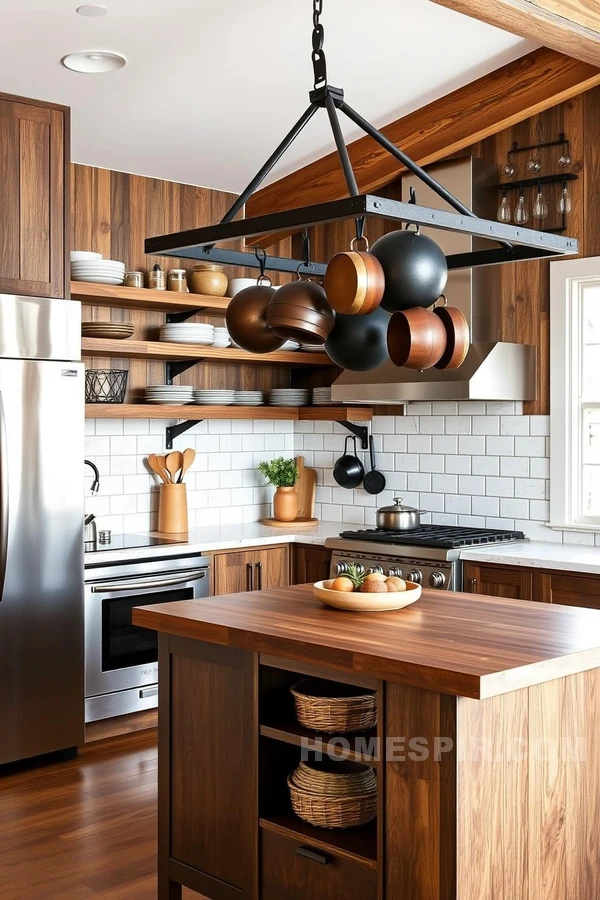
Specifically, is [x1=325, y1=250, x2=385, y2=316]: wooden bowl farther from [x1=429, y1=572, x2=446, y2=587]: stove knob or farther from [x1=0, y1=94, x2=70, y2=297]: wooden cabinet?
[x1=429, y1=572, x2=446, y2=587]: stove knob

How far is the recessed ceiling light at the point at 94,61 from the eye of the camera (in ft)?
14.4

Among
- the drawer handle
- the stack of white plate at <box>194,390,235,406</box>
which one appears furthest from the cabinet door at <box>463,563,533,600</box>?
the drawer handle

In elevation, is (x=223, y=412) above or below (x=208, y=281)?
below

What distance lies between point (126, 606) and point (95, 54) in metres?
2.57

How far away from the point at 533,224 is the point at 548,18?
170 centimetres

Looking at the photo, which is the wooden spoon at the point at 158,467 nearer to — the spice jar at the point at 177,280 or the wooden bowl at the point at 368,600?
the spice jar at the point at 177,280

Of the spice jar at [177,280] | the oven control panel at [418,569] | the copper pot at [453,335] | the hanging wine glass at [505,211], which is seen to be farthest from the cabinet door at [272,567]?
the copper pot at [453,335]

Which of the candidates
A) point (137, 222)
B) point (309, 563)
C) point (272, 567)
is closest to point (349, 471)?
point (309, 563)

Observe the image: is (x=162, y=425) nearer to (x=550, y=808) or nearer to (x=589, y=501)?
(x=589, y=501)

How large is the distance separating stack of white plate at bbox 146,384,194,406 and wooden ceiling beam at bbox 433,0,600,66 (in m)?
2.65

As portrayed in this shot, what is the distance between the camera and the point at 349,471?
6258mm

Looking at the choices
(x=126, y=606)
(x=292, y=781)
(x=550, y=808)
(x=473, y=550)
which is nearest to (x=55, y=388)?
(x=126, y=606)

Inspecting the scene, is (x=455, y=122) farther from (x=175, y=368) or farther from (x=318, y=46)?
(x=318, y=46)

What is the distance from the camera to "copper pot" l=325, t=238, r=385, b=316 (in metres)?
2.38
